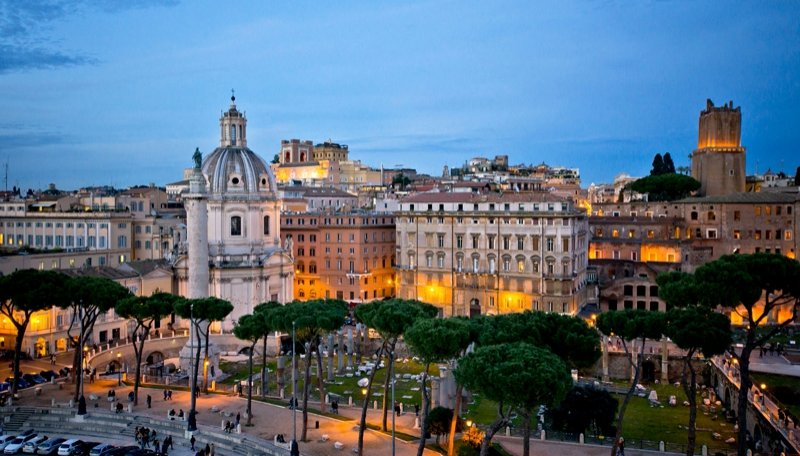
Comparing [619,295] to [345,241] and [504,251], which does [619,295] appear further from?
[345,241]

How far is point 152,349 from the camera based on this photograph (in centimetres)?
6656

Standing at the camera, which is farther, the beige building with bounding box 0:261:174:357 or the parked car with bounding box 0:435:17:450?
the beige building with bounding box 0:261:174:357

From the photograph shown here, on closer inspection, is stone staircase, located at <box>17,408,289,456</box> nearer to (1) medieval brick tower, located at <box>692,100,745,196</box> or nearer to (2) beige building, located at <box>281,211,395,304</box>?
(2) beige building, located at <box>281,211,395,304</box>

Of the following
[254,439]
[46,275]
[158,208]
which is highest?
[158,208]

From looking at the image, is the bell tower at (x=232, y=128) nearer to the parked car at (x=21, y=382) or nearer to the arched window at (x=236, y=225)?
the arched window at (x=236, y=225)

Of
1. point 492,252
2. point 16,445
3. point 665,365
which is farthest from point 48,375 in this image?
point 665,365

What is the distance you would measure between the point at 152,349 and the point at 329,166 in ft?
343

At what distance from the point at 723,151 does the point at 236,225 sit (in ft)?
242

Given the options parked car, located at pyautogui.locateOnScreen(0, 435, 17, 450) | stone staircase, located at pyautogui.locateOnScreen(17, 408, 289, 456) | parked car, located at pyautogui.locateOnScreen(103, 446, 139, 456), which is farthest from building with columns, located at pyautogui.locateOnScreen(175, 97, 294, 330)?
parked car, located at pyautogui.locateOnScreen(103, 446, 139, 456)

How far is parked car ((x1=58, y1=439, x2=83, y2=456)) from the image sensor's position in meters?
40.4

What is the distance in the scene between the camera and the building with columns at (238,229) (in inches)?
2926

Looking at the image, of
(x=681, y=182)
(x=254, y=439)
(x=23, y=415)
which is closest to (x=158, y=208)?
(x=23, y=415)

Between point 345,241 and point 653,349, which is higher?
point 345,241

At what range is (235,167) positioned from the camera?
75.6m
